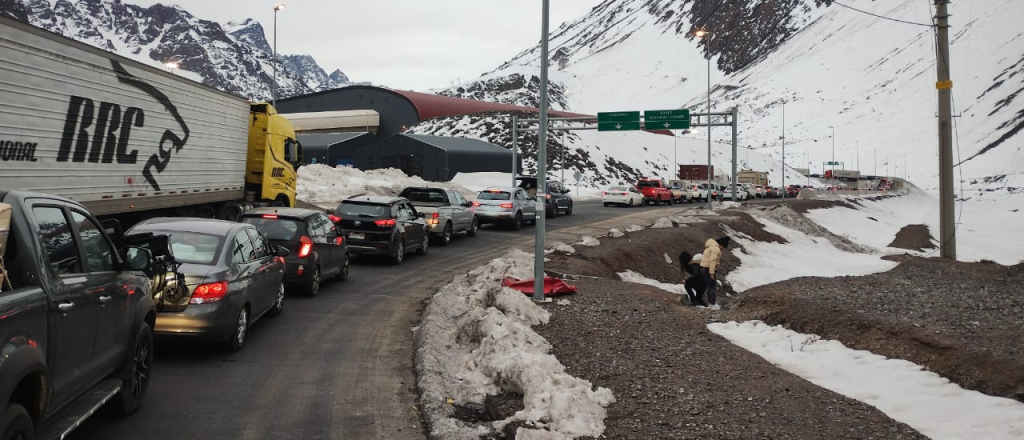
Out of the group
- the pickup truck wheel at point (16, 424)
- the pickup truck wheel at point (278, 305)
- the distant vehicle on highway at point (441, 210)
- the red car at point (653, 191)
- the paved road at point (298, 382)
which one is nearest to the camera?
the pickup truck wheel at point (16, 424)

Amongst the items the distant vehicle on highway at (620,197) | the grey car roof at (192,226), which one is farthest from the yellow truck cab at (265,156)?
the distant vehicle on highway at (620,197)

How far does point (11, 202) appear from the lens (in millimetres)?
4312

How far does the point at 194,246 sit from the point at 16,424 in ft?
16.9

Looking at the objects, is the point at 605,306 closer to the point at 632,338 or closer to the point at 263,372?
the point at 632,338

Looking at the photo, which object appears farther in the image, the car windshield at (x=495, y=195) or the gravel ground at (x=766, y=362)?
the car windshield at (x=495, y=195)

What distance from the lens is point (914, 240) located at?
4188 centimetres

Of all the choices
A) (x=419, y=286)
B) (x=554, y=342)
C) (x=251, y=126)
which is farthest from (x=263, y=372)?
(x=251, y=126)

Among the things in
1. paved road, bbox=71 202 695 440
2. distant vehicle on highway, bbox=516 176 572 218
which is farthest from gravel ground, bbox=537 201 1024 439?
distant vehicle on highway, bbox=516 176 572 218

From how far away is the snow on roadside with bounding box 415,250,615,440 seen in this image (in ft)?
19.8

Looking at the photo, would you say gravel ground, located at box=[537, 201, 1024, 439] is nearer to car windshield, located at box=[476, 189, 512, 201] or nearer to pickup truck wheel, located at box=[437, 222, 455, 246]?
pickup truck wheel, located at box=[437, 222, 455, 246]

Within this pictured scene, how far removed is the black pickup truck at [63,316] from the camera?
3.82 meters

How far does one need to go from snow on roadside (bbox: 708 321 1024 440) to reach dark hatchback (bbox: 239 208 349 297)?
6677 millimetres

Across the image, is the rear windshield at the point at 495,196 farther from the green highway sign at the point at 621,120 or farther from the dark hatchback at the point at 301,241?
the green highway sign at the point at 621,120

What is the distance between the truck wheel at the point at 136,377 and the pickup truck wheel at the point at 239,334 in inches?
80.4
